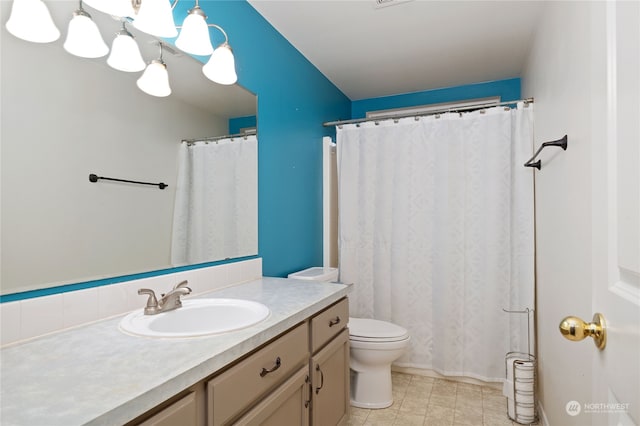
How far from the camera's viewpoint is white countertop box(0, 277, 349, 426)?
66 centimetres

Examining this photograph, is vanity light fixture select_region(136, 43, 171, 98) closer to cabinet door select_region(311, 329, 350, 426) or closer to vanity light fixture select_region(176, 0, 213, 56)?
vanity light fixture select_region(176, 0, 213, 56)

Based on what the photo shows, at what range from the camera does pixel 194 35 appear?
147 centimetres

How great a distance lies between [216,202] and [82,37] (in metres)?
0.85

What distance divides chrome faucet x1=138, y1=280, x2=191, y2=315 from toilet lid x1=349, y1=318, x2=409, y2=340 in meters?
1.22

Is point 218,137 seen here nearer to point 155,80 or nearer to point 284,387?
point 155,80

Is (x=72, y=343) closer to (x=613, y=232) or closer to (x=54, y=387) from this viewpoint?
(x=54, y=387)

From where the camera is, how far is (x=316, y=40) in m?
2.48

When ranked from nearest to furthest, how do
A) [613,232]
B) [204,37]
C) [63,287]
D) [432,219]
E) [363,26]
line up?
[613,232] < [63,287] < [204,37] < [363,26] < [432,219]

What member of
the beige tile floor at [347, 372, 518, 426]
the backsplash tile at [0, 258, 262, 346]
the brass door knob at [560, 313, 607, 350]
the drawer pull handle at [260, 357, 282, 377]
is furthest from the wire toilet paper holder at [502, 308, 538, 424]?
the backsplash tile at [0, 258, 262, 346]

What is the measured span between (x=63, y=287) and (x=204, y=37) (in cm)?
108

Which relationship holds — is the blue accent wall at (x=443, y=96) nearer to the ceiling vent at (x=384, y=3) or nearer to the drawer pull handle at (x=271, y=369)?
the ceiling vent at (x=384, y=3)

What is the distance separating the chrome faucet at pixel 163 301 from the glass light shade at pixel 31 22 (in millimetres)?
847

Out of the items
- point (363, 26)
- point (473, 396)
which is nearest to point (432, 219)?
point (473, 396)

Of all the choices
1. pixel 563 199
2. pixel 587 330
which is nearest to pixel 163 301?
pixel 587 330
